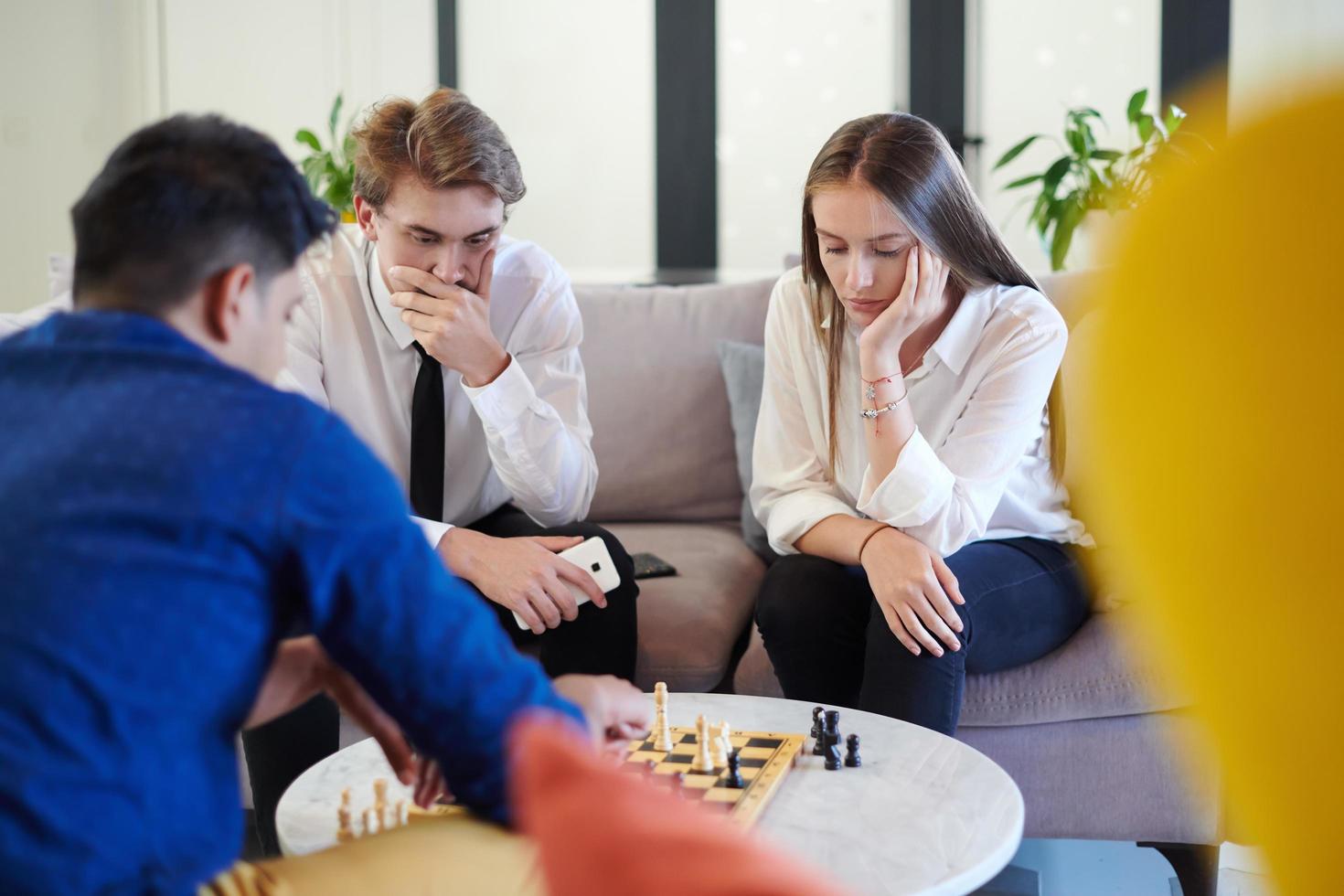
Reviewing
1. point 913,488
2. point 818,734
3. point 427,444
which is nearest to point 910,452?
point 913,488

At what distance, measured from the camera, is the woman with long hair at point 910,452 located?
1.77 meters

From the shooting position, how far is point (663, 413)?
255cm

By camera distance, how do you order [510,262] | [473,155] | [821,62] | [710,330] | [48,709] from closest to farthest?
[48,709] → [473,155] → [510,262] → [710,330] → [821,62]

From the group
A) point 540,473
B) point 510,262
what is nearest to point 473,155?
point 510,262

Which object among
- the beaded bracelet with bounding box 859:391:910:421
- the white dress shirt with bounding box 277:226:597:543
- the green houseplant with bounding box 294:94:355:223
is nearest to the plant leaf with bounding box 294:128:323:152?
the green houseplant with bounding box 294:94:355:223

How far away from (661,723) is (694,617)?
0.51 metres

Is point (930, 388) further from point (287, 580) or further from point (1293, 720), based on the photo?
point (1293, 720)

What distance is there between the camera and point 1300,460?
25cm

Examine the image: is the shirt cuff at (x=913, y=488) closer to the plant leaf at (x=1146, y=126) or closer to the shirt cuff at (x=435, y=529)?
the shirt cuff at (x=435, y=529)

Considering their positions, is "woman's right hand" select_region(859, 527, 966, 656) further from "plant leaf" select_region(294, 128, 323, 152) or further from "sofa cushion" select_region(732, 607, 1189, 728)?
"plant leaf" select_region(294, 128, 323, 152)

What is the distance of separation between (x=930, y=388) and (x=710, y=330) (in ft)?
2.28

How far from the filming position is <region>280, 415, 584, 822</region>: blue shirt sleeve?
76 cm

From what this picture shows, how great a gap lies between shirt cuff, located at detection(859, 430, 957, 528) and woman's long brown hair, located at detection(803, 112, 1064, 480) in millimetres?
228

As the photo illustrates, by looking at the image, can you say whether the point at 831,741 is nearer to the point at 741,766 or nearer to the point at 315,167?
the point at 741,766
